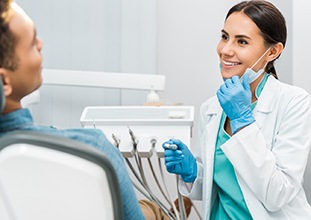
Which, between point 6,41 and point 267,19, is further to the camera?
point 267,19

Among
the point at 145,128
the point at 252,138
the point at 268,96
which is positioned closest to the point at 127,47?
the point at 145,128

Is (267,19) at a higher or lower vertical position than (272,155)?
higher

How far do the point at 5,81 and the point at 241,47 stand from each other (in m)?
0.96

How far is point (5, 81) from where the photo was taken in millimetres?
692

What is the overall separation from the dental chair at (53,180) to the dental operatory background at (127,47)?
1352 millimetres

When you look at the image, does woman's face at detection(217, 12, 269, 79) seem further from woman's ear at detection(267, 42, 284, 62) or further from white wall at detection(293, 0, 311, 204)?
white wall at detection(293, 0, 311, 204)

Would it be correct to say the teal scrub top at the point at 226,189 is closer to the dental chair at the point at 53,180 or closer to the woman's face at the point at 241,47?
the woman's face at the point at 241,47

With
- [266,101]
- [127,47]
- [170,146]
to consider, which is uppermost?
[127,47]

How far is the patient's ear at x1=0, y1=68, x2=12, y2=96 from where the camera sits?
683 millimetres

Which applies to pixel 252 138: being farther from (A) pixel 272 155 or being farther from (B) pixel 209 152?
(B) pixel 209 152

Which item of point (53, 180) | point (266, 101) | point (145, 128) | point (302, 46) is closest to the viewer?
point (53, 180)

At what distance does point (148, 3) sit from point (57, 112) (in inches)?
24.1

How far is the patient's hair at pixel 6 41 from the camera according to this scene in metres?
0.66

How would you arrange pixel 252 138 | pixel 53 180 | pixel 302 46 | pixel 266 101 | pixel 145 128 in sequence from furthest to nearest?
pixel 302 46
pixel 145 128
pixel 266 101
pixel 252 138
pixel 53 180
